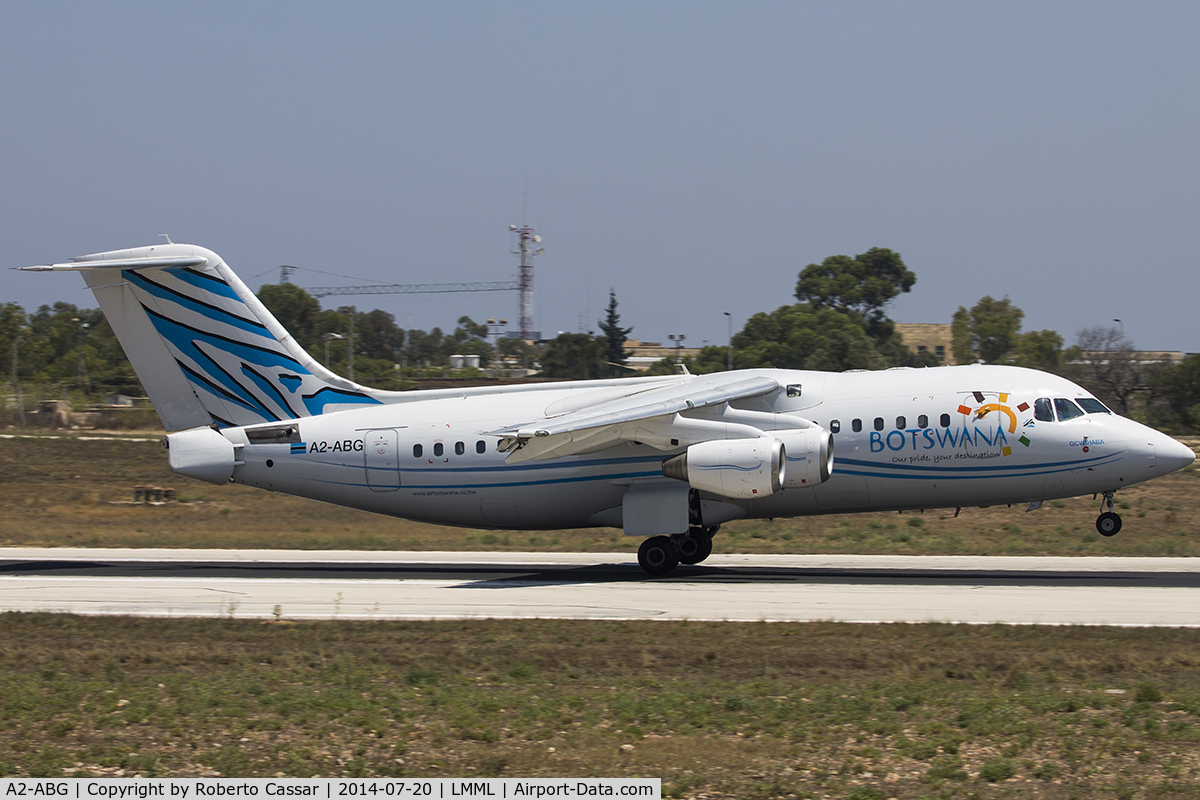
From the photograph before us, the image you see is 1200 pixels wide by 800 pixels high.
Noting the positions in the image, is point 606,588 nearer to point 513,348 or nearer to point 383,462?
point 383,462

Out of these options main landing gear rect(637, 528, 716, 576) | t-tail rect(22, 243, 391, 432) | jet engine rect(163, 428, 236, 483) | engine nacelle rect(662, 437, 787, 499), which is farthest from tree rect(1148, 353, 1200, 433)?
jet engine rect(163, 428, 236, 483)

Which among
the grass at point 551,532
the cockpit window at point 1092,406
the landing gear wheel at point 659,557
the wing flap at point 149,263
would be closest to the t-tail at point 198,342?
the wing flap at point 149,263

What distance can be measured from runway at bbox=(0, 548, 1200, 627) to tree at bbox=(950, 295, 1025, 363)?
210ft

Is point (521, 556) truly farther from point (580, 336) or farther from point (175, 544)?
point (580, 336)

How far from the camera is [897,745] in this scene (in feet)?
30.0

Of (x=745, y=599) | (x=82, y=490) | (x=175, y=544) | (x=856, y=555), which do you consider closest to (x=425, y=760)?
Answer: (x=745, y=599)

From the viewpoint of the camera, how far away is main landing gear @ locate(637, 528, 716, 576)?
812 inches

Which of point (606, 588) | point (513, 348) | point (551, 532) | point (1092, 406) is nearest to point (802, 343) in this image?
point (551, 532)

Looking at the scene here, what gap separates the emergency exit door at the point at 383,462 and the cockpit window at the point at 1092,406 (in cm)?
1239

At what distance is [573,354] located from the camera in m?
83.1

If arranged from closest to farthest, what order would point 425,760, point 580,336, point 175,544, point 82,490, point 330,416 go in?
point 425,760, point 330,416, point 175,544, point 82,490, point 580,336

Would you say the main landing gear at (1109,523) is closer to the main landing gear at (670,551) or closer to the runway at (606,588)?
the runway at (606,588)

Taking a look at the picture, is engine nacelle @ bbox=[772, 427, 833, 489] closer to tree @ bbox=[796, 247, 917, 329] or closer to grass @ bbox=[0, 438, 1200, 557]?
grass @ bbox=[0, 438, 1200, 557]

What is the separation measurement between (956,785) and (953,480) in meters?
12.2
